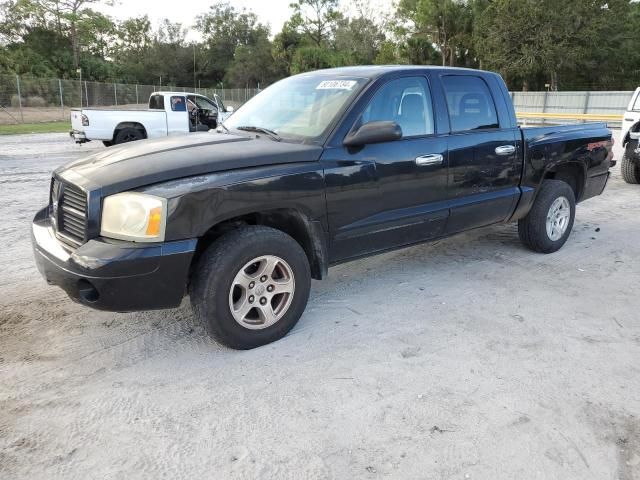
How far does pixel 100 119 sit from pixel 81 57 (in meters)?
43.4

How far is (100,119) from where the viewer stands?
43.9ft

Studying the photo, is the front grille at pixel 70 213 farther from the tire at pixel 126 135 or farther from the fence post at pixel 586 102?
the fence post at pixel 586 102

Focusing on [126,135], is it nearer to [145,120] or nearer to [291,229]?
[145,120]

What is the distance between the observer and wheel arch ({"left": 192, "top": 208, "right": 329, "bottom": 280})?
330 cm

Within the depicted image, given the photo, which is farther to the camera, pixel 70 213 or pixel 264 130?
pixel 264 130

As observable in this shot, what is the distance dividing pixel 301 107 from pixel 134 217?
170cm

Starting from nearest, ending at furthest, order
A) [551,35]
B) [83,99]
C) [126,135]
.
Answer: [126,135]
[83,99]
[551,35]

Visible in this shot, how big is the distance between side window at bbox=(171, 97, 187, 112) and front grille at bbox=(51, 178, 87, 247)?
11.8 metres

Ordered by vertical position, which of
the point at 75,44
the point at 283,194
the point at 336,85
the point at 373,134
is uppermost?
the point at 75,44

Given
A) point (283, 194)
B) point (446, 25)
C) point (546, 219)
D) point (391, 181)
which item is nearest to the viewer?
point (283, 194)

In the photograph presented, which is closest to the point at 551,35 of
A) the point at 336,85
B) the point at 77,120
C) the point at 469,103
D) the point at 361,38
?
the point at 361,38

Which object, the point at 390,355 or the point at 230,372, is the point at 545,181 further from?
the point at 230,372

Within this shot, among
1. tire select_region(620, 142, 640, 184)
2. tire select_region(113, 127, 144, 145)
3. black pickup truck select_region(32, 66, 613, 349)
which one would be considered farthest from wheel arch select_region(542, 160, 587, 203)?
tire select_region(113, 127, 144, 145)

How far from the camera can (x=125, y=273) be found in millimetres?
2846
